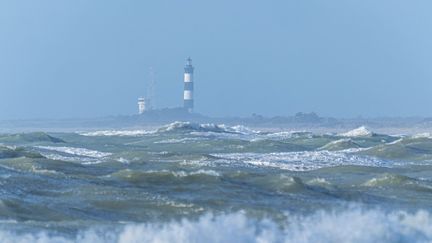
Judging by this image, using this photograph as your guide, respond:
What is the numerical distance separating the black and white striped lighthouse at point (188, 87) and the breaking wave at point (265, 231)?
131 metres

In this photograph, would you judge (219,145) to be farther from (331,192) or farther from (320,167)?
(331,192)

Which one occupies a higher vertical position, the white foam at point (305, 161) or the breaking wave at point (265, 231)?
the breaking wave at point (265, 231)

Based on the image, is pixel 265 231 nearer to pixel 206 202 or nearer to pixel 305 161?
pixel 206 202

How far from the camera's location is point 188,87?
500ft

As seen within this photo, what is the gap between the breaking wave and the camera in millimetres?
16047

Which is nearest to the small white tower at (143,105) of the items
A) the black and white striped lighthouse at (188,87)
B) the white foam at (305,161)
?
the black and white striped lighthouse at (188,87)

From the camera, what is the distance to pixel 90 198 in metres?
23.8

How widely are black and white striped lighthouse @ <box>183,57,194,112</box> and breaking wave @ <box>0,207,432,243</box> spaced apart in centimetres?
13068

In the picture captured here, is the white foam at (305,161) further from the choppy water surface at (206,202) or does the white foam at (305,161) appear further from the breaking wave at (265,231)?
the breaking wave at (265,231)

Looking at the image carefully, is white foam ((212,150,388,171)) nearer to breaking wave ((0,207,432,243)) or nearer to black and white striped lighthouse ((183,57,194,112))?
breaking wave ((0,207,432,243))

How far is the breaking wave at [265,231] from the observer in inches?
632

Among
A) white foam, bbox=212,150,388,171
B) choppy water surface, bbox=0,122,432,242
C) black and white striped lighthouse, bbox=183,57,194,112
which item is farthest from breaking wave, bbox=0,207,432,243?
black and white striped lighthouse, bbox=183,57,194,112

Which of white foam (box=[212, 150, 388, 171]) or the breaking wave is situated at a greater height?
A: the breaking wave

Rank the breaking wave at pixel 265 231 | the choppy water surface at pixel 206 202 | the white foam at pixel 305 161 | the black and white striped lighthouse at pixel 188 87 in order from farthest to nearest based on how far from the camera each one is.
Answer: the black and white striped lighthouse at pixel 188 87
the white foam at pixel 305 161
the choppy water surface at pixel 206 202
the breaking wave at pixel 265 231
